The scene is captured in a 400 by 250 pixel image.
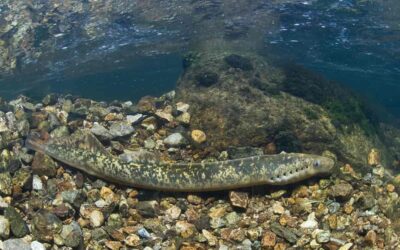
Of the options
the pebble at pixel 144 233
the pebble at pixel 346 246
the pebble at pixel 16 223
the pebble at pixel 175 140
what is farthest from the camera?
the pebble at pixel 175 140

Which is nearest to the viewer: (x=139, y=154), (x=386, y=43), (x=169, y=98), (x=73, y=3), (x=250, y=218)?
(x=250, y=218)

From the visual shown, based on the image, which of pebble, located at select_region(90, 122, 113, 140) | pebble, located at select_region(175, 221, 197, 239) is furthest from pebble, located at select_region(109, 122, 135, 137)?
pebble, located at select_region(175, 221, 197, 239)

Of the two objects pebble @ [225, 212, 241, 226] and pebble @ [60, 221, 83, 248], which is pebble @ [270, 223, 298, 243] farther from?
pebble @ [60, 221, 83, 248]

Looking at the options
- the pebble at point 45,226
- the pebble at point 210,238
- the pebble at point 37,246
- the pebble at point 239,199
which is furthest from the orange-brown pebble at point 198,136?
the pebble at point 37,246

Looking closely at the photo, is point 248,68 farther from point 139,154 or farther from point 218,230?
point 218,230

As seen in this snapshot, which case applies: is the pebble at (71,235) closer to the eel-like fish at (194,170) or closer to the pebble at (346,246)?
the eel-like fish at (194,170)

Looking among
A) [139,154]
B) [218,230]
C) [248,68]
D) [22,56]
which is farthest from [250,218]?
[22,56]

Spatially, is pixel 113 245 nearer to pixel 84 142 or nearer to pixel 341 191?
pixel 84 142
